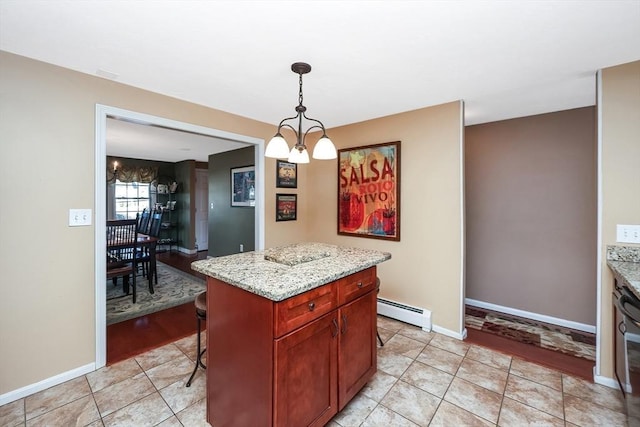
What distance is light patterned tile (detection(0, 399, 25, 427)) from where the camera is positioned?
64.9 inches

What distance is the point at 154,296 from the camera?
3.69m

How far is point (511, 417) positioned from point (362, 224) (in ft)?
7.01

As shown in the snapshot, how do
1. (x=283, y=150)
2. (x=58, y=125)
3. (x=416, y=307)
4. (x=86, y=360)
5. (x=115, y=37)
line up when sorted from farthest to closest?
(x=416, y=307) → (x=86, y=360) → (x=58, y=125) → (x=283, y=150) → (x=115, y=37)

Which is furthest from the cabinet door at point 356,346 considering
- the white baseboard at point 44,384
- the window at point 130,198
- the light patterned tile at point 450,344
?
the window at point 130,198

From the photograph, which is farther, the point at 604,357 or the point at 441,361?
the point at 441,361

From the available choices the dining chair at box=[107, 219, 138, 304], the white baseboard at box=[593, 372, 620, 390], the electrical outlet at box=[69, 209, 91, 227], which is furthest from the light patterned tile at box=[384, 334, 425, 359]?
the dining chair at box=[107, 219, 138, 304]

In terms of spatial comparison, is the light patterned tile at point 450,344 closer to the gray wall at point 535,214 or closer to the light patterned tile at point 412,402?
the light patterned tile at point 412,402

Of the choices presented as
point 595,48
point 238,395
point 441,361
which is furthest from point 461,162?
point 238,395

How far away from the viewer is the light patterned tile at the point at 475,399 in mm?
1736

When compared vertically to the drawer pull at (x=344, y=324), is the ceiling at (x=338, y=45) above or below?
above

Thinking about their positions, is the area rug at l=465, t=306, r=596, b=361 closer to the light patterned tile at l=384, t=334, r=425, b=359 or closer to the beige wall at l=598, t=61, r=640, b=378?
the beige wall at l=598, t=61, r=640, b=378

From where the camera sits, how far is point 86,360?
6.97ft

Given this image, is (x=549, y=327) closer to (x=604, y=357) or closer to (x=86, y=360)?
(x=604, y=357)

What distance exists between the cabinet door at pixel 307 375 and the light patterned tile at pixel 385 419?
0.86 ft
